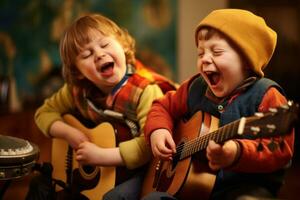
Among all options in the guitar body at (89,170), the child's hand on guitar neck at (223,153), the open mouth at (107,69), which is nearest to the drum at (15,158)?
the guitar body at (89,170)

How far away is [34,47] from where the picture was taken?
10.1 feet

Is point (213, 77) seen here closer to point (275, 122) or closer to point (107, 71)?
point (275, 122)

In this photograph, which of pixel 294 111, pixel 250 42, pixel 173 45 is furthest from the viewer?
pixel 173 45

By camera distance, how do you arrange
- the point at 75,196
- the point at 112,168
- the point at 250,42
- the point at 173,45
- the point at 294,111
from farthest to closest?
1. the point at 173,45
2. the point at 75,196
3. the point at 112,168
4. the point at 250,42
5. the point at 294,111

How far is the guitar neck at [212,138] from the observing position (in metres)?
0.95

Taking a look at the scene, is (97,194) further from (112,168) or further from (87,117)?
(87,117)

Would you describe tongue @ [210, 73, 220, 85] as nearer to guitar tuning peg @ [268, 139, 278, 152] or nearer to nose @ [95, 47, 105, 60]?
guitar tuning peg @ [268, 139, 278, 152]

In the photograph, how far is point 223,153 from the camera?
0.99 metres

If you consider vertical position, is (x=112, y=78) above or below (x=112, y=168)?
above

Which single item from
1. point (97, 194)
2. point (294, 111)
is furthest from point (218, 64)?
point (97, 194)

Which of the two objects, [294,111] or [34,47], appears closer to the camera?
[294,111]

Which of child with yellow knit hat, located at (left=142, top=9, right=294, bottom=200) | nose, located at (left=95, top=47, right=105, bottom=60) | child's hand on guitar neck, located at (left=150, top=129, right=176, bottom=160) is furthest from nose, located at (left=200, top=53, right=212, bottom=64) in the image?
nose, located at (left=95, top=47, right=105, bottom=60)

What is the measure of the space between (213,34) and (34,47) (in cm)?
217

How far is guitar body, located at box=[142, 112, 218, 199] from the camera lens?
1.12 m
